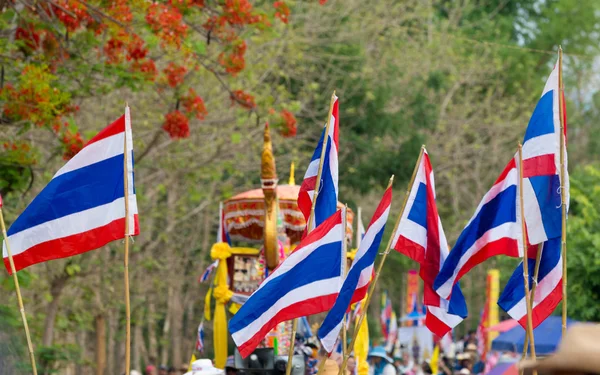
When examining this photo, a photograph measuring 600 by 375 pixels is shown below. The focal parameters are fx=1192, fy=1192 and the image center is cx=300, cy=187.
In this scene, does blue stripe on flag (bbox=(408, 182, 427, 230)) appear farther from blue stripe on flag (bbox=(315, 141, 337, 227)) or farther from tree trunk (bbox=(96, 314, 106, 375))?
tree trunk (bbox=(96, 314, 106, 375))

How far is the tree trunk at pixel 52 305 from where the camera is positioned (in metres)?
19.5

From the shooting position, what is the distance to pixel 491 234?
901 centimetres

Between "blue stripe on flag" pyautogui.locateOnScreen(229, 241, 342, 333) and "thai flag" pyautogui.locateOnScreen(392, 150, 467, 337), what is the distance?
0.88m

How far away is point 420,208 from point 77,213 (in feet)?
8.73

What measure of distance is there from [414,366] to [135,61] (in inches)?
425

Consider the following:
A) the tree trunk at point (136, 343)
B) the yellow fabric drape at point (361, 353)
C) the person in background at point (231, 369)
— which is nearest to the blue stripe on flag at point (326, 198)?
the person in background at point (231, 369)

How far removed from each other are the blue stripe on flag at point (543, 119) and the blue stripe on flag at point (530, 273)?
820 millimetres

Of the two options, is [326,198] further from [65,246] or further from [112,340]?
[112,340]

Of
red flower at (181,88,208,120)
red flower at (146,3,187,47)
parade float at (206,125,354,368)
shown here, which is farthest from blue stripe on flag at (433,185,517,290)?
red flower at (181,88,208,120)

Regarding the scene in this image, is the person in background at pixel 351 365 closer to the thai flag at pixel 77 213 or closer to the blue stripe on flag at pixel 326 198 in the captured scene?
the blue stripe on flag at pixel 326 198

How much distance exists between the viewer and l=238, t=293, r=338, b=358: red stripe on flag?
8.39 m

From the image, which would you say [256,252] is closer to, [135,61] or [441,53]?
[135,61]

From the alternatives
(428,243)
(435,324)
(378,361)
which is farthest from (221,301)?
(428,243)

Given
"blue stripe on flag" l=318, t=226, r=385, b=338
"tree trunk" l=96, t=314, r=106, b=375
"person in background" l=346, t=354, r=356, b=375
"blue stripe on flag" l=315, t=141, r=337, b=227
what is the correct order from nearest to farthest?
"blue stripe on flag" l=318, t=226, r=385, b=338 < "blue stripe on flag" l=315, t=141, r=337, b=227 < "person in background" l=346, t=354, r=356, b=375 < "tree trunk" l=96, t=314, r=106, b=375
